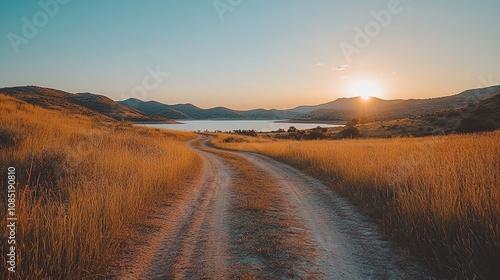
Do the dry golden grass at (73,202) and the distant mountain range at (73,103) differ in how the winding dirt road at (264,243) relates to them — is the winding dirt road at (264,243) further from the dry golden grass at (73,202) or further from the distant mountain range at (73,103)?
the distant mountain range at (73,103)

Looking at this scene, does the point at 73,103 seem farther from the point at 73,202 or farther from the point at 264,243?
the point at 264,243

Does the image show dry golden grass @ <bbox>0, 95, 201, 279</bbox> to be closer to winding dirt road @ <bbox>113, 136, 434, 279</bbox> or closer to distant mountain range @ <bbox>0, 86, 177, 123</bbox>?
winding dirt road @ <bbox>113, 136, 434, 279</bbox>

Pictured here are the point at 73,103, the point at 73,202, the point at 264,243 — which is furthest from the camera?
the point at 73,103

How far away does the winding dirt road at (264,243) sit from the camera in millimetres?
4273

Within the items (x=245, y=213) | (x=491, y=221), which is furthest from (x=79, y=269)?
(x=491, y=221)

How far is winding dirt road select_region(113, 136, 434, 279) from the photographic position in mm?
4273

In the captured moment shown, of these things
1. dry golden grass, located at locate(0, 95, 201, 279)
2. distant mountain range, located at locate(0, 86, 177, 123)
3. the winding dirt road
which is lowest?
the winding dirt road

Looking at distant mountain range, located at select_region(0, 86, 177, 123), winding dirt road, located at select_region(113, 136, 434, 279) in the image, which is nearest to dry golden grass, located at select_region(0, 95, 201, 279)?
winding dirt road, located at select_region(113, 136, 434, 279)

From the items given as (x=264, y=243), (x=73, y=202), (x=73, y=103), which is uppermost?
(x=73, y=103)

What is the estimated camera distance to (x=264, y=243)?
5312 mm

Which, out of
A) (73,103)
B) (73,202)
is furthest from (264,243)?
(73,103)

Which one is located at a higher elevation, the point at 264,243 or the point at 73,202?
the point at 73,202

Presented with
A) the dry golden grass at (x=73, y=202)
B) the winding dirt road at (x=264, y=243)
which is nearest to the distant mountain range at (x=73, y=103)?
the dry golden grass at (x=73, y=202)

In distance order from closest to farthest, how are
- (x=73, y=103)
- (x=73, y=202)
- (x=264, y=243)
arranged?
(x=73, y=202) → (x=264, y=243) → (x=73, y=103)
